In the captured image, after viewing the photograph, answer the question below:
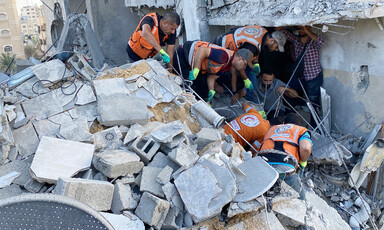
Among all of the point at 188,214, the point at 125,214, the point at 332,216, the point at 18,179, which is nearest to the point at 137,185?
the point at 125,214

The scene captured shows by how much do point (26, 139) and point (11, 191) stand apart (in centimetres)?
81

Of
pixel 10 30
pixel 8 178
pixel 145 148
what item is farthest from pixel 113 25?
pixel 10 30

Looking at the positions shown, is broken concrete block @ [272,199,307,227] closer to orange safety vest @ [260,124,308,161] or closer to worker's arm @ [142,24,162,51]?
orange safety vest @ [260,124,308,161]

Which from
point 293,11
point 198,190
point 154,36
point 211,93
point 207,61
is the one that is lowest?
point 211,93

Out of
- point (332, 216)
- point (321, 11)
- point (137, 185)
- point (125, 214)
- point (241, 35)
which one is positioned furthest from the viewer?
point (241, 35)

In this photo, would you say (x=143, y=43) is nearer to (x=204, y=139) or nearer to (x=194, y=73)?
(x=194, y=73)

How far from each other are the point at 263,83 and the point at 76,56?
3.43m

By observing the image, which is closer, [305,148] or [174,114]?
[305,148]

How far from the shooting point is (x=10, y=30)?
105 ft

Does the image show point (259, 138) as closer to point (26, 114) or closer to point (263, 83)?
point (263, 83)

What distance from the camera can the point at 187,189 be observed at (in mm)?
3248

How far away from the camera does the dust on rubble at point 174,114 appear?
4.76m

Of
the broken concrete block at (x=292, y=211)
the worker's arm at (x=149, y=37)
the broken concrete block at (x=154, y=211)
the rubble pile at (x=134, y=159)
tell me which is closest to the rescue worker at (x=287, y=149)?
the rubble pile at (x=134, y=159)

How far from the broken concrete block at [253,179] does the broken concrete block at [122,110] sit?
4.87ft
